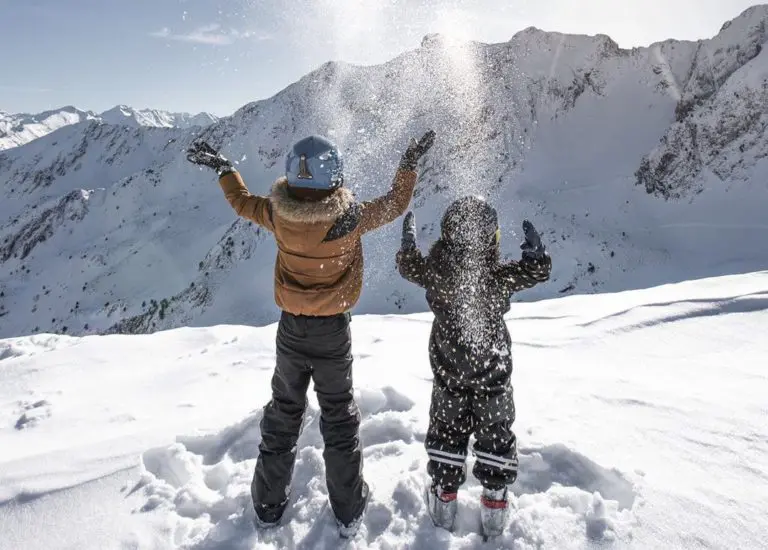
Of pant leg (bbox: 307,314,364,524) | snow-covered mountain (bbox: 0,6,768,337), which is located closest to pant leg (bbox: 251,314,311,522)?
pant leg (bbox: 307,314,364,524)

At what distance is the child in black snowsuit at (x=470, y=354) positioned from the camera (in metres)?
2.70

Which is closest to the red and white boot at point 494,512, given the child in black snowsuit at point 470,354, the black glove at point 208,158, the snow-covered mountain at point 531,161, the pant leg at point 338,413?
the child in black snowsuit at point 470,354

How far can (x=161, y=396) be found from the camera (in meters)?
5.09

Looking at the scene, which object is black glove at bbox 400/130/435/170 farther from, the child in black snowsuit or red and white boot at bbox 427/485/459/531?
red and white boot at bbox 427/485/459/531

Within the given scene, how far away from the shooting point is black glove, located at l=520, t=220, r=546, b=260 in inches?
100

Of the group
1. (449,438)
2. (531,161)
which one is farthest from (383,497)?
(531,161)

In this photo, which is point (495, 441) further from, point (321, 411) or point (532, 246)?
point (532, 246)

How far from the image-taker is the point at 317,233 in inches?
104

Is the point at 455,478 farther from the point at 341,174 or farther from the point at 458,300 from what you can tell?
the point at 341,174

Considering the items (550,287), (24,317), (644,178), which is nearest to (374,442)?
(550,287)

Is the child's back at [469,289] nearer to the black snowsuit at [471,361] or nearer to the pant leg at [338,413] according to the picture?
the black snowsuit at [471,361]

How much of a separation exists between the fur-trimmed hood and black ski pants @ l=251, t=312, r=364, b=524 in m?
0.60

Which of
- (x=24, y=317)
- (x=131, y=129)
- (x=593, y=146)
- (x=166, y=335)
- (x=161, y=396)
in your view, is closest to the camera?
(x=161, y=396)

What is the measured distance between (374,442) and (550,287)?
1751 cm
